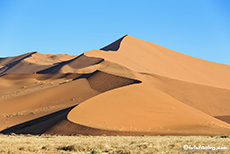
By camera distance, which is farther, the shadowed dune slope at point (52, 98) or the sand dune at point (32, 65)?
the sand dune at point (32, 65)

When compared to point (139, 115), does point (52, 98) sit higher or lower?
lower

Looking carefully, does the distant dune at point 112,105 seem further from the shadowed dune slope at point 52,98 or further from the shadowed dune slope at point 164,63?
the shadowed dune slope at point 164,63

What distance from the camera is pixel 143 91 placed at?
33.5 m

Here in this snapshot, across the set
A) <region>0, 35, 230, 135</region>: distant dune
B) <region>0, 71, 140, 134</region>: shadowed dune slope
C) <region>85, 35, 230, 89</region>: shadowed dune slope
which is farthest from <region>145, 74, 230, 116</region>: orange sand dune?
<region>85, 35, 230, 89</region>: shadowed dune slope

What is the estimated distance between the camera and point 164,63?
67.8 meters

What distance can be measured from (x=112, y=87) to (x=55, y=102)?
20.2 feet

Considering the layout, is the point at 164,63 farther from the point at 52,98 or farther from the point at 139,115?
the point at 139,115

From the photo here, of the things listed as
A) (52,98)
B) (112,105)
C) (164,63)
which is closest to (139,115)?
(112,105)

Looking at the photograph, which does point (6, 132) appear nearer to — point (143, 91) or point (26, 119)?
point (26, 119)

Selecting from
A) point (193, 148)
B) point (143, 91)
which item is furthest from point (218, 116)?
point (193, 148)

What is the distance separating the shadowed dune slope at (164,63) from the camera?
197ft

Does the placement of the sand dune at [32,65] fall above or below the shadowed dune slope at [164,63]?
below

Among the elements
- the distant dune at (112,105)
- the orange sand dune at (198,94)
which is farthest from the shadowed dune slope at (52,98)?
the orange sand dune at (198,94)

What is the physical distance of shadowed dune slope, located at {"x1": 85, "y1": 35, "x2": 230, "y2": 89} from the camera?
60062mm
